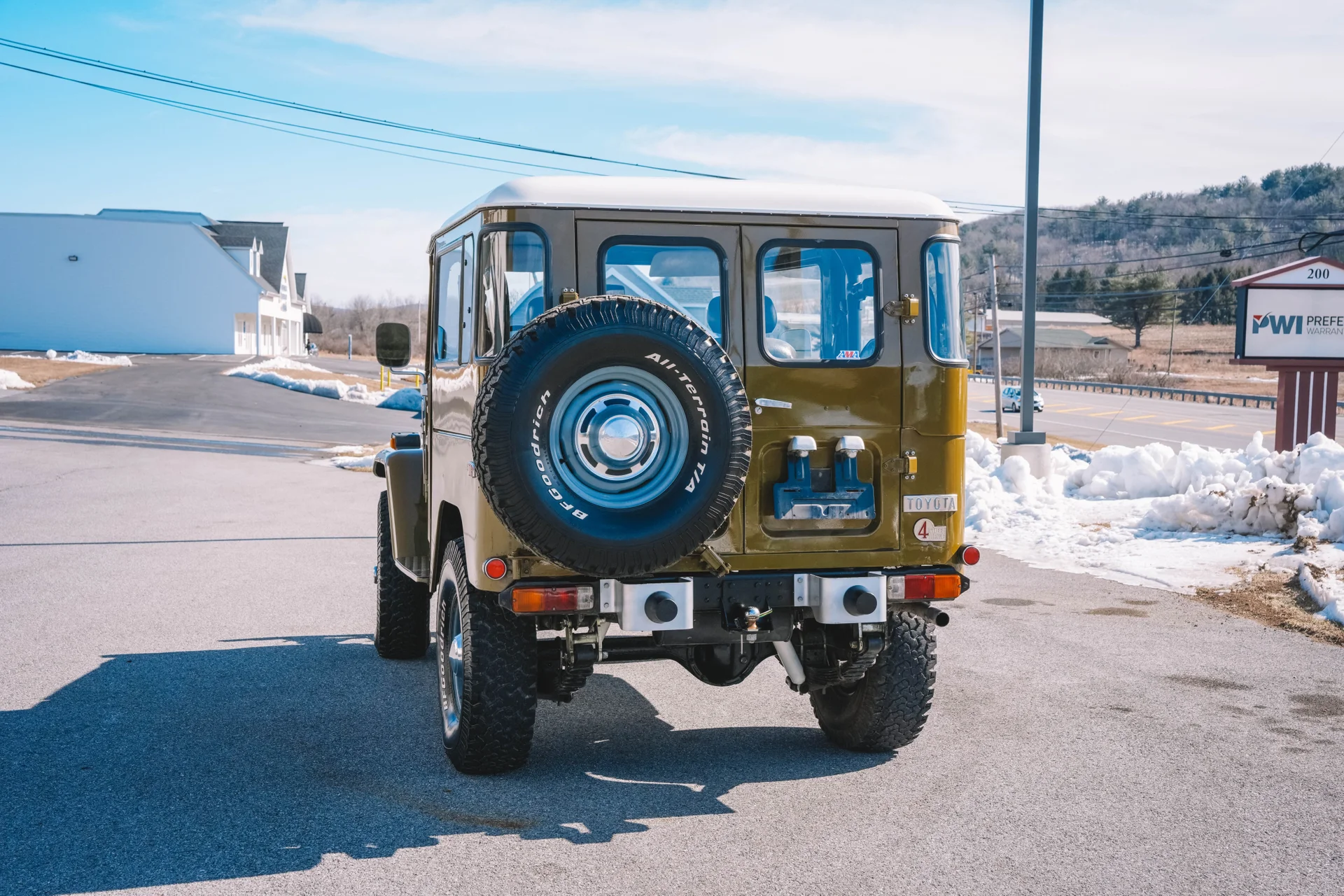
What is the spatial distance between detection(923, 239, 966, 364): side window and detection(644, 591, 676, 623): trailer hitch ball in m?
1.72

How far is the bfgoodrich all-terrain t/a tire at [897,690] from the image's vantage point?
5.73 m

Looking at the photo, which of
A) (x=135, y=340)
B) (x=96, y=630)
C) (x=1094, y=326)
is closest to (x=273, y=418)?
(x=96, y=630)

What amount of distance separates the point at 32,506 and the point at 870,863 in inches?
554

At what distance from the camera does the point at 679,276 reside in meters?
5.38

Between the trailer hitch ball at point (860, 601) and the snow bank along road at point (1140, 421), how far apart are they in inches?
1129

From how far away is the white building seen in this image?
224ft

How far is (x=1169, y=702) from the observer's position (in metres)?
6.79

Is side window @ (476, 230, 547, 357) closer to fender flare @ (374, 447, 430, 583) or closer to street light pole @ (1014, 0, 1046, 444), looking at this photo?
fender flare @ (374, 447, 430, 583)

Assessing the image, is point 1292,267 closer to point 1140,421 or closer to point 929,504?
point 929,504

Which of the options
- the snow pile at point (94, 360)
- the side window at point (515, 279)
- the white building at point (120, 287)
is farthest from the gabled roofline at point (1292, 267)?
the white building at point (120, 287)

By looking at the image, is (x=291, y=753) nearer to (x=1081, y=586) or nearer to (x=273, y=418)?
(x=1081, y=586)

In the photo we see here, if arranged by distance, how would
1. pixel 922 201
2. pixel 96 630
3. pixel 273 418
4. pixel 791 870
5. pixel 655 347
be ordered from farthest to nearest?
pixel 273 418
pixel 96 630
pixel 922 201
pixel 655 347
pixel 791 870

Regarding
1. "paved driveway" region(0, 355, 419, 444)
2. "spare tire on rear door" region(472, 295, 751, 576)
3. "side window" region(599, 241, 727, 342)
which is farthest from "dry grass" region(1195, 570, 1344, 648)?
"paved driveway" region(0, 355, 419, 444)

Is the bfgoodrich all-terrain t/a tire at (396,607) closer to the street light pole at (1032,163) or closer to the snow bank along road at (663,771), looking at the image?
the snow bank along road at (663,771)
